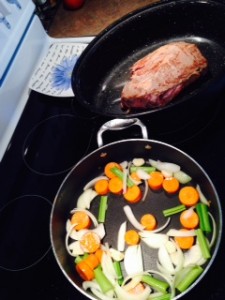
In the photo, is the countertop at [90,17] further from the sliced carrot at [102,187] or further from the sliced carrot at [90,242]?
the sliced carrot at [90,242]

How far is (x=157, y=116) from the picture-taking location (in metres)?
0.93

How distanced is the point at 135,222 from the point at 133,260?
111 millimetres

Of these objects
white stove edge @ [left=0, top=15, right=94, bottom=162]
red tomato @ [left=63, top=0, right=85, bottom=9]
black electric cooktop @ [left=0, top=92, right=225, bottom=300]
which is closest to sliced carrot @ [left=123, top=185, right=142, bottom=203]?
black electric cooktop @ [left=0, top=92, right=225, bottom=300]

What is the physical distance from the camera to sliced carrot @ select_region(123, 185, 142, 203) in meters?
0.98

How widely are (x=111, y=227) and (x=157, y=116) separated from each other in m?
0.36

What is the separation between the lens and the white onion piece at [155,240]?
0.89 metres

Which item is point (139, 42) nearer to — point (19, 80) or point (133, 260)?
point (19, 80)

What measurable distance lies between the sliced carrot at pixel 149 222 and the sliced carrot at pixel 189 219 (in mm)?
79

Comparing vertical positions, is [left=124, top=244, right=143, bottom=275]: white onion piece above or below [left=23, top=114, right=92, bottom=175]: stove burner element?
below

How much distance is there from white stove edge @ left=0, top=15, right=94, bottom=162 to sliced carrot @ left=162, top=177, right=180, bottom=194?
0.67 metres

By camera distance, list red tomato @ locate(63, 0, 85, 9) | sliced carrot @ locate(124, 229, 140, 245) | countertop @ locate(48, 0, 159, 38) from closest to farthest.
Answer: sliced carrot @ locate(124, 229, 140, 245)
countertop @ locate(48, 0, 159, 38)
red tomato @ locate(63, 0, 85, 9)

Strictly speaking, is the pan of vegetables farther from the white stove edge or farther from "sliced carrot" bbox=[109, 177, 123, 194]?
the white stove edge

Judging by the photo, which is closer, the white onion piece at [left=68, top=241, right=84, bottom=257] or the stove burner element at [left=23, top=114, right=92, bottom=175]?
the white onion piece at [left=68, top=241, right=84, bottom=257]

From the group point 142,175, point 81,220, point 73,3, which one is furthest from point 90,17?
point 81,220
